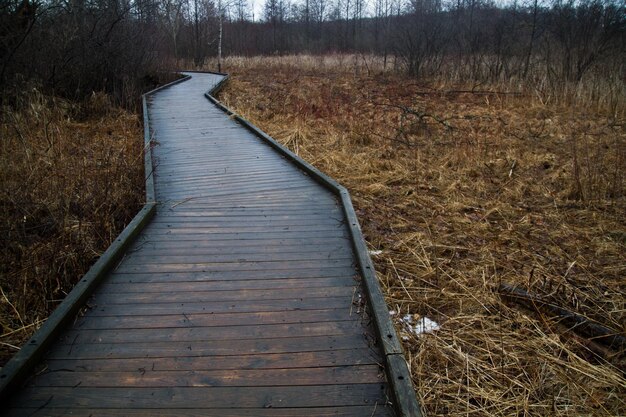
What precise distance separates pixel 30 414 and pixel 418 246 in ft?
11.7

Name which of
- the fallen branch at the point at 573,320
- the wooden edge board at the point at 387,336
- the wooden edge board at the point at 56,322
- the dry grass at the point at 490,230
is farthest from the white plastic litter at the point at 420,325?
Result: the wooden edge board at the point at 56,322

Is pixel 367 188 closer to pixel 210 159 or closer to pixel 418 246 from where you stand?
pixel 418 246

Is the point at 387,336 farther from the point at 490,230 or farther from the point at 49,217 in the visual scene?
the point at 49,217

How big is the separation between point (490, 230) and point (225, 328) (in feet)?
11.9

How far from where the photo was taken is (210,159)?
21.7ft

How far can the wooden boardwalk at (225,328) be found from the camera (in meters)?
2.09

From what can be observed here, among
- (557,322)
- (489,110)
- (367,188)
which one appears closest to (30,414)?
(557,322)

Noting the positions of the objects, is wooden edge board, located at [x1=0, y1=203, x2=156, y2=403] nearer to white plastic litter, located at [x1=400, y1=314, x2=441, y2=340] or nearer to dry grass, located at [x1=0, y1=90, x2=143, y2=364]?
dry grass, located at [x1=0, y1=90, x2=143, y2=364]

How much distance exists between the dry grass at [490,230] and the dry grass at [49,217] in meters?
2.69

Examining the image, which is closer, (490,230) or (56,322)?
(56,322)

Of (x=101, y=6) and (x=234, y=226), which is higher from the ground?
(x=101, y=6)

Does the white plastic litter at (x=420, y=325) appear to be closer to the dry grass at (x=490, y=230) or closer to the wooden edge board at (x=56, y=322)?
the dry grass at (x=490, y=230)

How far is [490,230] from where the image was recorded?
196 inches

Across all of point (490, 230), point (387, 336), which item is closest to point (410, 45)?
point (490, 230)
